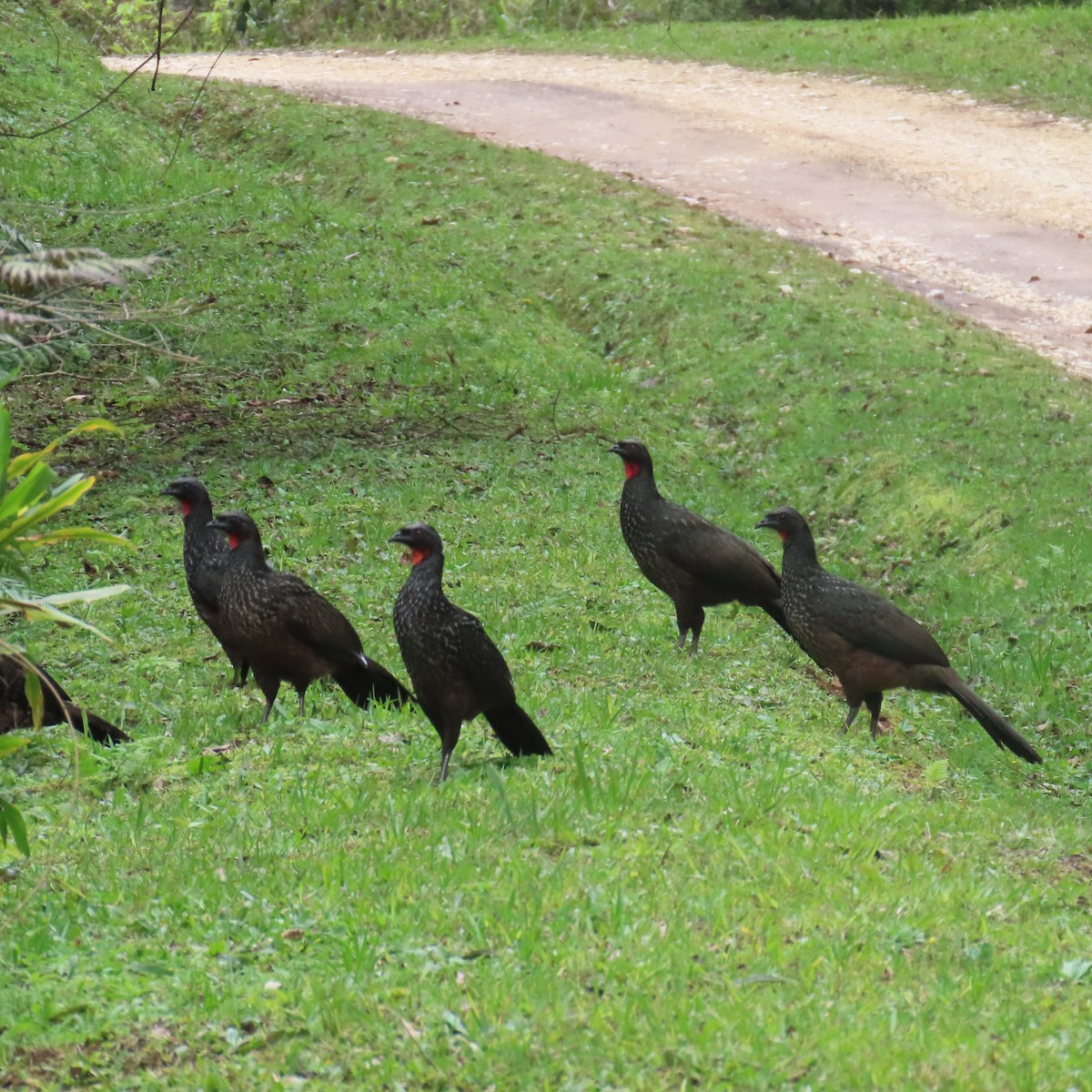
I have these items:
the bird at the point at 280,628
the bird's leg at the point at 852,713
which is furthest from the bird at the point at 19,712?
the bird's leg at the point at 852,713

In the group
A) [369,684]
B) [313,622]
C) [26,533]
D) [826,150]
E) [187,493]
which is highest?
[26,533]

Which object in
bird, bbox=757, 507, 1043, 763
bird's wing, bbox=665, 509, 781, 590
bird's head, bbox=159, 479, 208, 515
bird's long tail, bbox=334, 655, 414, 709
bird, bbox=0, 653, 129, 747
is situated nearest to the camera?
bird, bbox=0, 653, 129, 747

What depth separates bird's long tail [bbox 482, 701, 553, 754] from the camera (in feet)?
23.1

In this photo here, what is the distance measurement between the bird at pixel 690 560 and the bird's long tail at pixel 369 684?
89.8 inches

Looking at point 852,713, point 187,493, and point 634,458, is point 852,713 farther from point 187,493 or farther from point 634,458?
point 187,493

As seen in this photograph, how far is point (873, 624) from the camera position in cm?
855

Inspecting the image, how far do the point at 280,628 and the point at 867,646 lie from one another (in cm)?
322

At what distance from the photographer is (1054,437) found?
12836 mm

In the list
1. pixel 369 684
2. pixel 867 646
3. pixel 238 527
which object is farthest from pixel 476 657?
pixel 867 646

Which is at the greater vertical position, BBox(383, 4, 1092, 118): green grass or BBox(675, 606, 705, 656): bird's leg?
BBox(383, 4, 1092, 118): green grass

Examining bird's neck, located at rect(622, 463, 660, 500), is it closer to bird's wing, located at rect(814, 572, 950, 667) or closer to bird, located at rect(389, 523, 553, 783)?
bird's wing, located at rect(814, 572, 950, 667)

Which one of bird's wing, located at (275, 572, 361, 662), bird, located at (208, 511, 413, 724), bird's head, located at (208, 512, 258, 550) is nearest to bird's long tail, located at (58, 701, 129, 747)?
bird, located at (208, 511, 413, 724)

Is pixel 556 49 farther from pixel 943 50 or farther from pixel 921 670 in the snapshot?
pixel 921 670

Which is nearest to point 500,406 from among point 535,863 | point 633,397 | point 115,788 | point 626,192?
point 633,397
